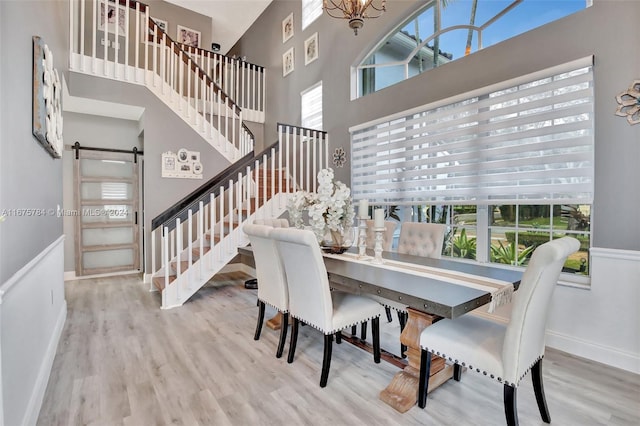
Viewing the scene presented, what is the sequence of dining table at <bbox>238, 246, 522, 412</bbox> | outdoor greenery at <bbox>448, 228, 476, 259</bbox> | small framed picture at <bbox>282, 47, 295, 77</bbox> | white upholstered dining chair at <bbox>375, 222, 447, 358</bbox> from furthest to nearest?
small framed picture at <bbox>282, 47, 295, 77</bbox> < outdoor greenery at <bbox>448, 228, 476, 259</bbox> < white upholstered dining chair at <bbox>375, 222, 447, 358</bbox> < dining table at <bbox>238, 246, 522, 412</bbox>

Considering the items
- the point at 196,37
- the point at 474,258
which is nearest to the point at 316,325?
the point at 474,258

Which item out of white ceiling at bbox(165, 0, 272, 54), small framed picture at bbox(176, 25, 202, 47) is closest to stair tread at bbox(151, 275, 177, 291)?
small framed picture at bbox(176, 25, 202, 47)

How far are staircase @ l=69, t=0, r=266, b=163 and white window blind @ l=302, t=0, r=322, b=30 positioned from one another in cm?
151

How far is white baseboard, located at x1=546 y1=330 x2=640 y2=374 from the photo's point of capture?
214 centimetres

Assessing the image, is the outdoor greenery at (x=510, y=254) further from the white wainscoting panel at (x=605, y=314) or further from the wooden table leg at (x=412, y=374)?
the wooden table leg at (x=412, y=374)

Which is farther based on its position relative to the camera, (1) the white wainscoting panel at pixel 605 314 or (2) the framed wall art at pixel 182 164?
(2) the framed wall art at pixel 182 164

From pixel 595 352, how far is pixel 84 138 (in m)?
6.76

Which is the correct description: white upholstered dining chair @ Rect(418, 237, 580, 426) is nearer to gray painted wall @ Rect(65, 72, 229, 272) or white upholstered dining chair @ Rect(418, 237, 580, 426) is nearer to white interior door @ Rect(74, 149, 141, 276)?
gray painted wall @ Rect(65, 72, 229, 272)

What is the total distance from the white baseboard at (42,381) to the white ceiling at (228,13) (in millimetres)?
6406

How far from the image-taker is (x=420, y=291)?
161 centimetres

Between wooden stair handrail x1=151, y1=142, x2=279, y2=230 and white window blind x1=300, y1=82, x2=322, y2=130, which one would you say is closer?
wooden stair handrail x1=151, y1=142, x2=279, y2=230

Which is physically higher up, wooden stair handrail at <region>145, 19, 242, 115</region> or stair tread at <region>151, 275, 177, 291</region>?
wooden stair handrail at <region>145, 19, 242, 115</region>

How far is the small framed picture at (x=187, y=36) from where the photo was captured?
21.5 ft

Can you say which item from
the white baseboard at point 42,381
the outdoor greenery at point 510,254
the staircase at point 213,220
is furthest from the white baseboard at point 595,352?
the white baseboard at point 42,381
